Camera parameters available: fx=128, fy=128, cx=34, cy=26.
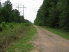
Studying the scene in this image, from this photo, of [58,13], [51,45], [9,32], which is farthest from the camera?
[58,13]

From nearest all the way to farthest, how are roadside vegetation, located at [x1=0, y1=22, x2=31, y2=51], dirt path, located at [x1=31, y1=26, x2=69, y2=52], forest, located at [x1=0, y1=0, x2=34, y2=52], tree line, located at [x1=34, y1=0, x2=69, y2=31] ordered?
dirt path, located at [x1=31, y1=26, x2=69, y2=52]
roadside vegetation, located at [x1=0, y1=22, x2=31, y2=51]
forest, located at [x1=0, y1=0, x2=34, y2=52]
tree line, located at [x1=34, y1=0, x2=69, y2=31]

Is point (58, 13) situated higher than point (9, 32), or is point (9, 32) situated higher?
point (58, 13)

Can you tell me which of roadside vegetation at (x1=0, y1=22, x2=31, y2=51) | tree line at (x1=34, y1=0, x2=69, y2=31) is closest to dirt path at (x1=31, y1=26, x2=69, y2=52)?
roadside vegetation at (x1=0, y1=22, x2=31, y2=51)

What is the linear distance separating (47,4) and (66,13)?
1002 inches

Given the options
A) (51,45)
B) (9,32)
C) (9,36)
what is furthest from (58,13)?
(51,45)

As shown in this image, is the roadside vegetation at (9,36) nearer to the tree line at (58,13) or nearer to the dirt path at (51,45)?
the dirt path at (51,45)

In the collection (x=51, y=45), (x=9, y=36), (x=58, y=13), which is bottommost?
(x=51, y=45)

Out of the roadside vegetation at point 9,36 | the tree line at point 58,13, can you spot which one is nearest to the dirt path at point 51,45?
the roadside vegetation at point 9,36

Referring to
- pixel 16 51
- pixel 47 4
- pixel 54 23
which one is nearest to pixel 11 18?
pixel 47 4

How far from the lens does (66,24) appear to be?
2636 cm

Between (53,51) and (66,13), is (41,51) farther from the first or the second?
(66,13)

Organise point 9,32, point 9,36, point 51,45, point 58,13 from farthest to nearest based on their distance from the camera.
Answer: point 58,13 < point 9,32 < point 9,36 < point 51,45

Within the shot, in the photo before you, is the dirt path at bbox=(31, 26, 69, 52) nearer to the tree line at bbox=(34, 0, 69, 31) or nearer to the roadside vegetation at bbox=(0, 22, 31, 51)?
the roadside vegetation at bbox=(0, 22, 31, 51)

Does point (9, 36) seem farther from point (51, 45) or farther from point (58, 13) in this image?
point (58, 13)
